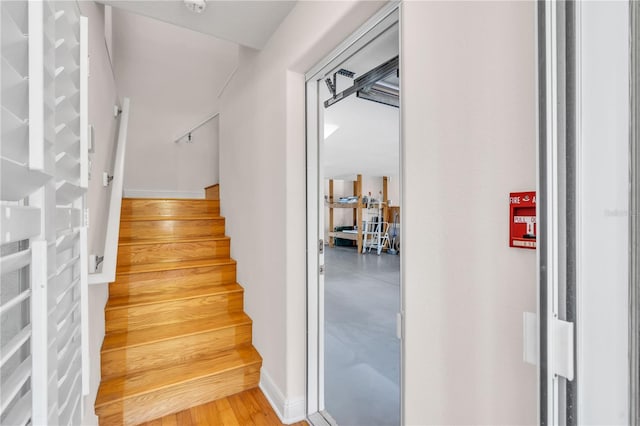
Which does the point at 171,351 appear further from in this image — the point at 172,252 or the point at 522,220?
the point at 522,220

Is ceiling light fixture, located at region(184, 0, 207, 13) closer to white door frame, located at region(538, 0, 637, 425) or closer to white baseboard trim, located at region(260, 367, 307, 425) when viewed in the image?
white door frame, located at region(538, 0, 637, 425)

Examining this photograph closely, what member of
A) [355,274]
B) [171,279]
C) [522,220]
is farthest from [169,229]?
[355,274]

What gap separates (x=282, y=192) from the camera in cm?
182

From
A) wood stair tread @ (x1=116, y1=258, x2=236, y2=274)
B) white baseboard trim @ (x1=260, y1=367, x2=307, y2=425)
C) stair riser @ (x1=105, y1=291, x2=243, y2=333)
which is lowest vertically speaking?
white baseboard trim @ (x1=260, y1=367, x2=307, y2=425)

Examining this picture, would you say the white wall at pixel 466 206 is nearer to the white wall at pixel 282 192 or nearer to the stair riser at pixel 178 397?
the white wall at pixel 282 192

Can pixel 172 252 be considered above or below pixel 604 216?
below

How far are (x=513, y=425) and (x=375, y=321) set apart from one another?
268 centimetres

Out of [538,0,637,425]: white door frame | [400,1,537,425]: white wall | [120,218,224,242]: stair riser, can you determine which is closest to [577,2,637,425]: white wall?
[538,0,637,425]: white door frame

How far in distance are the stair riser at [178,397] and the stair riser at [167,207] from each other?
1.73m

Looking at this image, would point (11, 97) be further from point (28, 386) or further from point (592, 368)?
point (592, 368)

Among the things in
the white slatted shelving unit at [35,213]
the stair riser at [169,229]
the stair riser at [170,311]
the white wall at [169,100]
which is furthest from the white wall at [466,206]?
the white wall at [169,100]

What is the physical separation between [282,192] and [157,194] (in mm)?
2896

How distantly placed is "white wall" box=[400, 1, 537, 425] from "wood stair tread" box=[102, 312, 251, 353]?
5.20ft

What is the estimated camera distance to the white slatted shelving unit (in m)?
0.50
